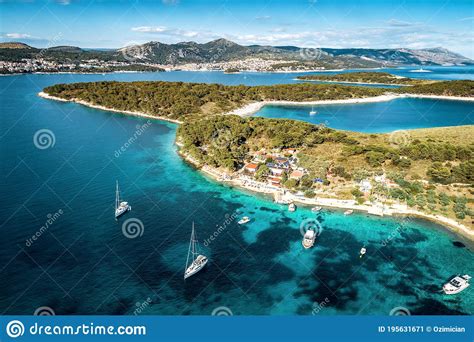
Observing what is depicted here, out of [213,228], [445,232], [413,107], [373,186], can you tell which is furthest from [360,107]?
[213,228]

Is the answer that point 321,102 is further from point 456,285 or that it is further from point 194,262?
point 194,262

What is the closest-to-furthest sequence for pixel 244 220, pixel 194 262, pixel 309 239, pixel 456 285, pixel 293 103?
pixel 456 285
pixel 194 262
pixel 309 239
pixel 244 220
pixel 293 103

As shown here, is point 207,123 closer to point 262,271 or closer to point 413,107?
point 262,271

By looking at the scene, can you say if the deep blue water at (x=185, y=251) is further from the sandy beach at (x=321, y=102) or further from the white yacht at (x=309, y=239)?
the sandy beach at (x=321, y=102)

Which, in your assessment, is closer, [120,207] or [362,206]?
[120,207]

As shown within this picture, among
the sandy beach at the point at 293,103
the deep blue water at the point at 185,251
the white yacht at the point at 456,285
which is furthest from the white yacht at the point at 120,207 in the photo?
the sandy beach at the point at 293,103

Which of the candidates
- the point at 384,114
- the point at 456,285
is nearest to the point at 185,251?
the point at 456,285

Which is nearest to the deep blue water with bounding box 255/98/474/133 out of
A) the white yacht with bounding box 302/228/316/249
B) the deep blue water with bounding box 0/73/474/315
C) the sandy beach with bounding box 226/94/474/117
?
the sandy beach with bounding box 226/94/474/117
